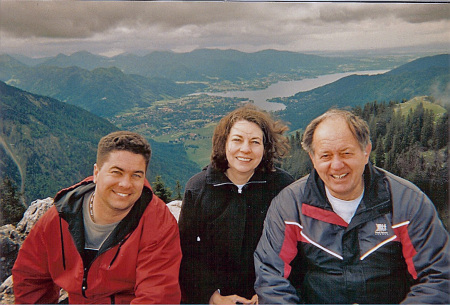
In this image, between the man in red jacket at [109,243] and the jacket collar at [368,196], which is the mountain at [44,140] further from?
the jacket collar at [368,196]

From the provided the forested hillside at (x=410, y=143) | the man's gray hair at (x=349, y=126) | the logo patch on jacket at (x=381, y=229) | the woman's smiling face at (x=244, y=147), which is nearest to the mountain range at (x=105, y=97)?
the forested hillside at (x=410, y=143)

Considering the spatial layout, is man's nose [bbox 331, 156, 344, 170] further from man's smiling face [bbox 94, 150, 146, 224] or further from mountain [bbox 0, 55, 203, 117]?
mountain [bbox 0, 55, 203, 117]

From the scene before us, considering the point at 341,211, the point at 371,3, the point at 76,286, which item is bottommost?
the point at 76,286

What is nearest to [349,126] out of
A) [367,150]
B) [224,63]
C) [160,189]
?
[367,150]

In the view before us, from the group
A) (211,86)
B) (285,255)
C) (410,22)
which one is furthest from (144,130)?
(410,22)

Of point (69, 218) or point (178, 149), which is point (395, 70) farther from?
point (69, 218)
